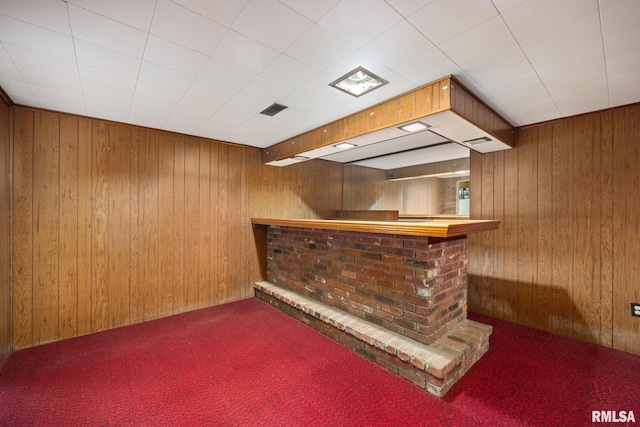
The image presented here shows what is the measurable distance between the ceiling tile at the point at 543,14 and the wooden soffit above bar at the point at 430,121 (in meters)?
0.54

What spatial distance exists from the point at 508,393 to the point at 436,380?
528 mm

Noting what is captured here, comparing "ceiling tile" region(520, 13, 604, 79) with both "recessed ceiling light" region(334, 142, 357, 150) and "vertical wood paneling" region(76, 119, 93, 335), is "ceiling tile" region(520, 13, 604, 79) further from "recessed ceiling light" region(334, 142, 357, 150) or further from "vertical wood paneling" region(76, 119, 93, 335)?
"vertical wood paneling" region(76, 119, 93, 335)

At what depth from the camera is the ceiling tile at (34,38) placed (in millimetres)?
1516

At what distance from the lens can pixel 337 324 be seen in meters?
2.62

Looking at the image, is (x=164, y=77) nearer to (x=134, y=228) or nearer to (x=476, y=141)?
(x=134, y=228)

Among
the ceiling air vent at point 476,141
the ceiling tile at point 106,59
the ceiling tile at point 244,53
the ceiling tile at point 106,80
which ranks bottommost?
the ceiling air vent at point 476,141

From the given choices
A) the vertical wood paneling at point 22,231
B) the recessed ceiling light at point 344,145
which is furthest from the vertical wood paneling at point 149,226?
the recessed ceiling light at point 344,145

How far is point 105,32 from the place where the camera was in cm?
158

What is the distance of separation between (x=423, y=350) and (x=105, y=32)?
9.59ft

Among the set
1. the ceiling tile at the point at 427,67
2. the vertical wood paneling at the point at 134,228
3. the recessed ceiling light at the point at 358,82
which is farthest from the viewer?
the vertical wood paneling at the point at 134,228

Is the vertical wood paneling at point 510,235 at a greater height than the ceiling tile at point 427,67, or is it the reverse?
the ceiling tile at point 427,67

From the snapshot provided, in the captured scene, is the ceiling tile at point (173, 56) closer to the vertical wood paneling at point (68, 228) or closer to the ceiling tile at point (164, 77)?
the ceiling tile at point (164, 77)

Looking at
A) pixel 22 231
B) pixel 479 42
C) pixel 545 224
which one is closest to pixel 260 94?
pixel 479 42

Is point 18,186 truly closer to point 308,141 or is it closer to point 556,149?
point 308,141
